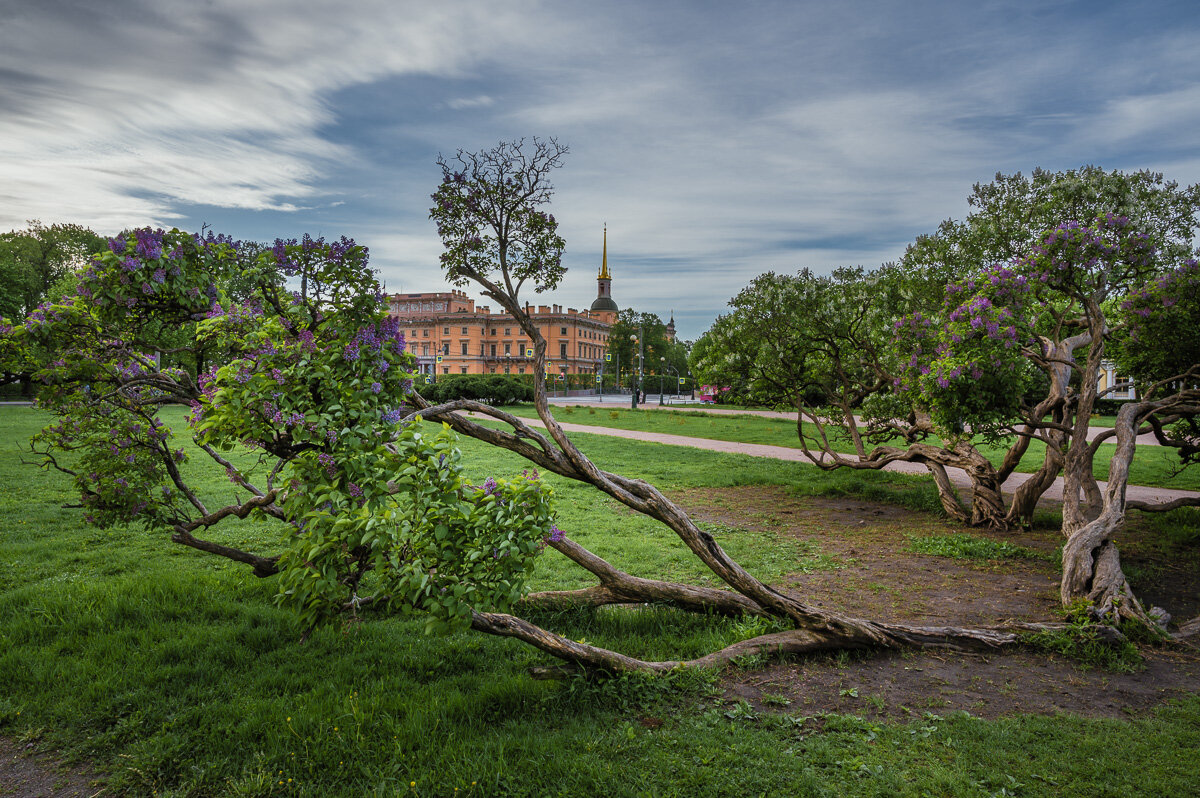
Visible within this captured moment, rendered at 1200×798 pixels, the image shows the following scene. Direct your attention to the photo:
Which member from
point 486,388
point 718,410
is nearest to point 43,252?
point 486,388

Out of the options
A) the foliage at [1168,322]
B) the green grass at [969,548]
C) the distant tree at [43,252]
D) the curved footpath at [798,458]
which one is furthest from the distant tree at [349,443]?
the distant tree at [43,252]

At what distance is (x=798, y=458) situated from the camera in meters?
16.3

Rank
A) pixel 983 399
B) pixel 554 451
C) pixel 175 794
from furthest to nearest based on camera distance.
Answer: pixel 983 399
pixel 554 451
pixel 175 794

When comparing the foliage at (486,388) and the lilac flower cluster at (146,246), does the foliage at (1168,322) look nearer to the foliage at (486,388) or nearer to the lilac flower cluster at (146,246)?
the lilac flower cluster at (146,246)

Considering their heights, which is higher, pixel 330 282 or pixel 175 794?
pixel 330 282

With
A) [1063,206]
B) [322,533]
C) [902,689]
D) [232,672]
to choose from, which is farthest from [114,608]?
[1063,206]

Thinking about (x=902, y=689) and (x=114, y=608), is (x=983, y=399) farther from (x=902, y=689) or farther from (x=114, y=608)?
(x=114, y=608)

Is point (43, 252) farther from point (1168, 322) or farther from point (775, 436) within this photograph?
point (1168, 322)

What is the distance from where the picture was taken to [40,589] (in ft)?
18.9

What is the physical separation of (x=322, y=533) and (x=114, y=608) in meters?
3.81

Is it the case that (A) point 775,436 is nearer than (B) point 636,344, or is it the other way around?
(A) point 775,436

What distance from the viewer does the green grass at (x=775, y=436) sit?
496 inches

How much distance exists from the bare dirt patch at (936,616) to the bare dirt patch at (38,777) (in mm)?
3633

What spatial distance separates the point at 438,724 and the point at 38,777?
205 cm
